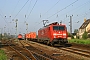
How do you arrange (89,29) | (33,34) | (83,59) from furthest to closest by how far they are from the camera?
1. (89,29)
2. (33,34)
3. (83,59)

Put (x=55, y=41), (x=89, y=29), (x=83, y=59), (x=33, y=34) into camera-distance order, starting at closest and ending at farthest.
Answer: (x=83, y=59) → (x=55, y=41) → (x=33, y=34) → (x=89, y=29)

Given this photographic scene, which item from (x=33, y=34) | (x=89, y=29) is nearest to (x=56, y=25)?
(x=33, y=34)

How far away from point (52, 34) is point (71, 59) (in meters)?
13.1

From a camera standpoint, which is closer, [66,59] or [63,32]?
[66,59]

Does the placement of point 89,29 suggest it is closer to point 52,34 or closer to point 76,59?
point 52,34

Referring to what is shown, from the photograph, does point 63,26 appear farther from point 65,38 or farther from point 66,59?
point 66,59

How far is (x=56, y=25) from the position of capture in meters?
26.6

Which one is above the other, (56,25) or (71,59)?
(56,25)

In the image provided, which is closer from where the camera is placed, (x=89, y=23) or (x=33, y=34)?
(x=33, y=34)

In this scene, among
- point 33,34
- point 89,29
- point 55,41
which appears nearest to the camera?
point 55,41

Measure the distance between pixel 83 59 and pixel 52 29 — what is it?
13.8 m

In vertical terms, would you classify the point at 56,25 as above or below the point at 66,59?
above

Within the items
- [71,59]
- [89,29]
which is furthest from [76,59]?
[89,29]

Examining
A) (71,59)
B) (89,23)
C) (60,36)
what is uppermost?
(89,23)
